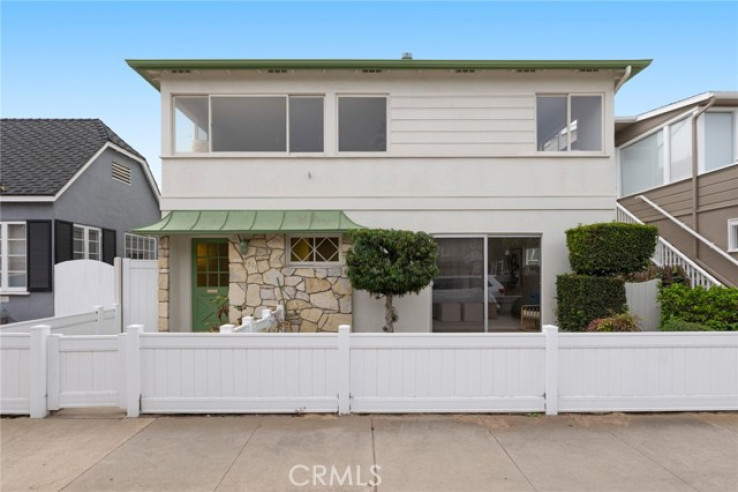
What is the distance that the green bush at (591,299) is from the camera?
700 centimetres

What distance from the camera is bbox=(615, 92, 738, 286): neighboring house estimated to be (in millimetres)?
9047

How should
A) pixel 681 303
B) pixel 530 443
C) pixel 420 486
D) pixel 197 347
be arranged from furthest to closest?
pixel 681 303 < pixel 197 347 < pixel 530 443 < pixel 420 486

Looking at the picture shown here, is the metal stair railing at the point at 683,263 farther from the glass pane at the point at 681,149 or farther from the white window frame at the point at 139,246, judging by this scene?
the white window frame at the point at 139,246

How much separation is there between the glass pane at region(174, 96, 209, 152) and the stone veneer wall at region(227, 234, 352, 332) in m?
2.28

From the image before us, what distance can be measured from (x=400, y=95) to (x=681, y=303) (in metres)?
6.68

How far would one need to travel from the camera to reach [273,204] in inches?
319

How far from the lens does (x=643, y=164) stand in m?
12.1

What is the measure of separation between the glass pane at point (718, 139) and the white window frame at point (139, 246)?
55.7 feet

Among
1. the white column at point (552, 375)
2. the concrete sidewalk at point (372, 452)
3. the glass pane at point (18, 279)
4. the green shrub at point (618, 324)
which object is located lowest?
the concrete sidewalk at point (372, 452)

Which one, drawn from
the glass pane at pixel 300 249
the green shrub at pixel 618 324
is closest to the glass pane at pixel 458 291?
the green shrub at pixel 618 324

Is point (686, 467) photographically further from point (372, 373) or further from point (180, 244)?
point (180, 244)

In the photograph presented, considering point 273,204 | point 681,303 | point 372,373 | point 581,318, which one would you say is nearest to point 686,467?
point 372,373

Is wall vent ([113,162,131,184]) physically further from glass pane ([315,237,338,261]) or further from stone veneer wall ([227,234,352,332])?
glass pane ([315,237,338,261])

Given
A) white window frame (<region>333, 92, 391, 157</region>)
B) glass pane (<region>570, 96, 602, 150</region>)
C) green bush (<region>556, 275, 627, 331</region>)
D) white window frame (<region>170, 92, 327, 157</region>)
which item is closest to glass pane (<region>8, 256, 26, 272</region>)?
white window frame (<region>170, 92, 327, 157</region>)
